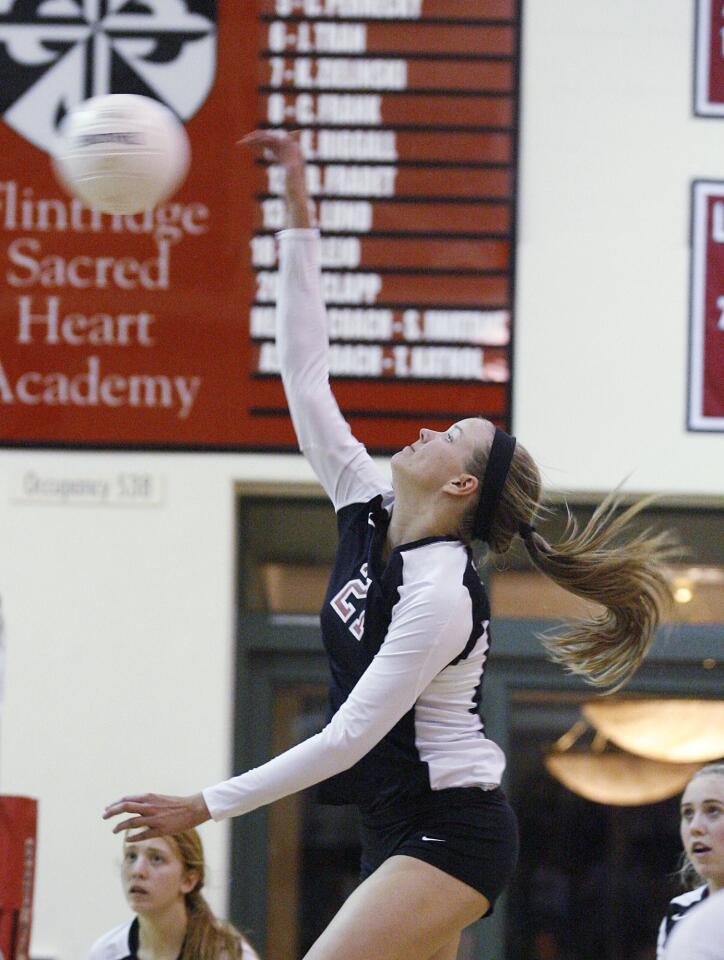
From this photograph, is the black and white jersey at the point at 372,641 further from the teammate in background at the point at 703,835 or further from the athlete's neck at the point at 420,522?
the teammate in background at the point at 703,835

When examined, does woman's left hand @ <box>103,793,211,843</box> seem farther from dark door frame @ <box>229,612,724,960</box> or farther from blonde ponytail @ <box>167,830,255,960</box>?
dark door frame @ <box>229,612,724,960</box>

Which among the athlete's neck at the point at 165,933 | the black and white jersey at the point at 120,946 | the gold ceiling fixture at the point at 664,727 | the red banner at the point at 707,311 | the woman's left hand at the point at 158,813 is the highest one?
the red banner at the point at 707,311

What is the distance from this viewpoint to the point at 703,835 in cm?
432

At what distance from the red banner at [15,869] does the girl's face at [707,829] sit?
1807mm

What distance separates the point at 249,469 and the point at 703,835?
257 cm

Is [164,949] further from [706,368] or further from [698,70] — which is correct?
[698,70]

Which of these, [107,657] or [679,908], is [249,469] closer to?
[107,657]

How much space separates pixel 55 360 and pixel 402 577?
3.19 meters

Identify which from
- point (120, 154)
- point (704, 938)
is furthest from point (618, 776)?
point (704, 938)

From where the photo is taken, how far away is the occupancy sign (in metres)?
6.30

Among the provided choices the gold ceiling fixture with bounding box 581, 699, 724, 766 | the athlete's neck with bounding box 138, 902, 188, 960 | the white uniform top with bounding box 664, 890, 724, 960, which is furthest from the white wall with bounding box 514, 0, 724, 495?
the white uniform top with bounding box 664, 890, 724, 960

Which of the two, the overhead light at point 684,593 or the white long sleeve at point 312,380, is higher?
the white long sleeve at point 312,380

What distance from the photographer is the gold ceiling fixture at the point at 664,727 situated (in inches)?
254

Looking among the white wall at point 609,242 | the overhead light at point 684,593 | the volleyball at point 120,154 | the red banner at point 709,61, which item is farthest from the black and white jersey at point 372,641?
the red banner at point 709,61
